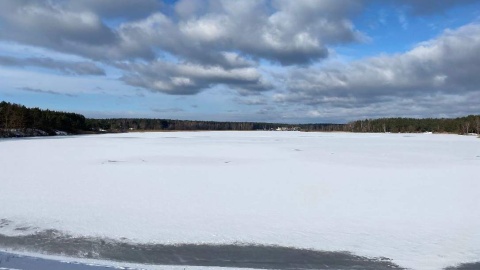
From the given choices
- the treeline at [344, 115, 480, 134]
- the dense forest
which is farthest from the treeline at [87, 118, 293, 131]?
the treeline at [344, 115, 480, 134]

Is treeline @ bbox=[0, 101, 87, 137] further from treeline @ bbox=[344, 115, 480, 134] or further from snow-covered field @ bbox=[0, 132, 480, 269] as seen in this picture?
treeline @ bbox=[344, 115, 480, 134]

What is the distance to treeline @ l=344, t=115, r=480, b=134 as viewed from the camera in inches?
3290

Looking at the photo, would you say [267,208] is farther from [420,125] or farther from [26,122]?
[420,125]

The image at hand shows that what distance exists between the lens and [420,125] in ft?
346

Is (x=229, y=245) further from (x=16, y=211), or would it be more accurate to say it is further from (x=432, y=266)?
(x=16, y=211)

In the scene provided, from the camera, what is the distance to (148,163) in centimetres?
1502

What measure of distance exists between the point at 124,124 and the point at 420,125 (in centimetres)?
8438

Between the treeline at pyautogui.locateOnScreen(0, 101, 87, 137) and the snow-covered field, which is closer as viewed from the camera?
the snow-covered field

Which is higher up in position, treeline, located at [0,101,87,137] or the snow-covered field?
treeline, located at [0,101,87,137]

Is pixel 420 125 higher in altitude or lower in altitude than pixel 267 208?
higher

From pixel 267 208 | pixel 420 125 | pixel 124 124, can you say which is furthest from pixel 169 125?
pixel 267 208

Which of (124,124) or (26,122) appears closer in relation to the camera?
(26,122)

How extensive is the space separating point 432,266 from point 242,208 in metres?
3.62

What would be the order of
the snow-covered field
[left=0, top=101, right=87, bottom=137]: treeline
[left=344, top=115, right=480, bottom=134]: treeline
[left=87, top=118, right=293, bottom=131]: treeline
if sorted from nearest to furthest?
the snow-covered field → [left=0, top=101, right=87, bottom=137]: treeline → [left=344, top=115, right=480, bottom=134]: treeline → [left=87, top=118, right=293, bottom=131]: treeline
